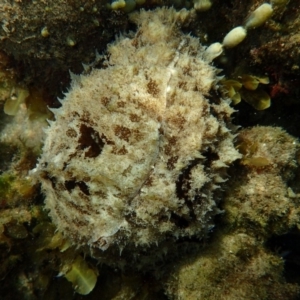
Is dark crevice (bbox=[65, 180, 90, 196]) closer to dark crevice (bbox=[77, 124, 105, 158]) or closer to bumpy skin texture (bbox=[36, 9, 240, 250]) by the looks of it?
bumpy skin texture (bbox=[36, 9, 240, 250])

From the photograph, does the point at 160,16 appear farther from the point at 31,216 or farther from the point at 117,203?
the point at 31,216

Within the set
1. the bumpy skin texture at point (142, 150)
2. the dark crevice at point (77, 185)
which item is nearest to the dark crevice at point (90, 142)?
the bumpy skin texture at point (142, 150)

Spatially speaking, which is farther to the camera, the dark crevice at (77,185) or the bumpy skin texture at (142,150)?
the dark crevice at (77,185)

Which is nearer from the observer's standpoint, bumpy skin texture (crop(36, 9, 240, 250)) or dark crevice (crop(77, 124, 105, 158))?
bumpy skin texture (crop(36, 9, 240, 250))

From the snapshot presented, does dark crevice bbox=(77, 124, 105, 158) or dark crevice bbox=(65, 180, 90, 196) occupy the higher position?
dark crevice bbox=(77, 124, 105, 158)

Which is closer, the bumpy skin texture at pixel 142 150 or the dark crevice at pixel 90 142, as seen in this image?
the bumpy skin texture at pixel 142 150

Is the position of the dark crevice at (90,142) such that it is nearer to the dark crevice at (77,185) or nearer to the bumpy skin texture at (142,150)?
the bumpy skin texture at (142,150)

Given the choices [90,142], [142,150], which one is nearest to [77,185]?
[90,142]

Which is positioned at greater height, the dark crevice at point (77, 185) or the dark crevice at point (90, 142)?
the dark crevice at point (90, 142)

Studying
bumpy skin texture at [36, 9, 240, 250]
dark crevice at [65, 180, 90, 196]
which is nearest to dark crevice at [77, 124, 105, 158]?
bumpy skin texture at [36, 9, 240, 250]
